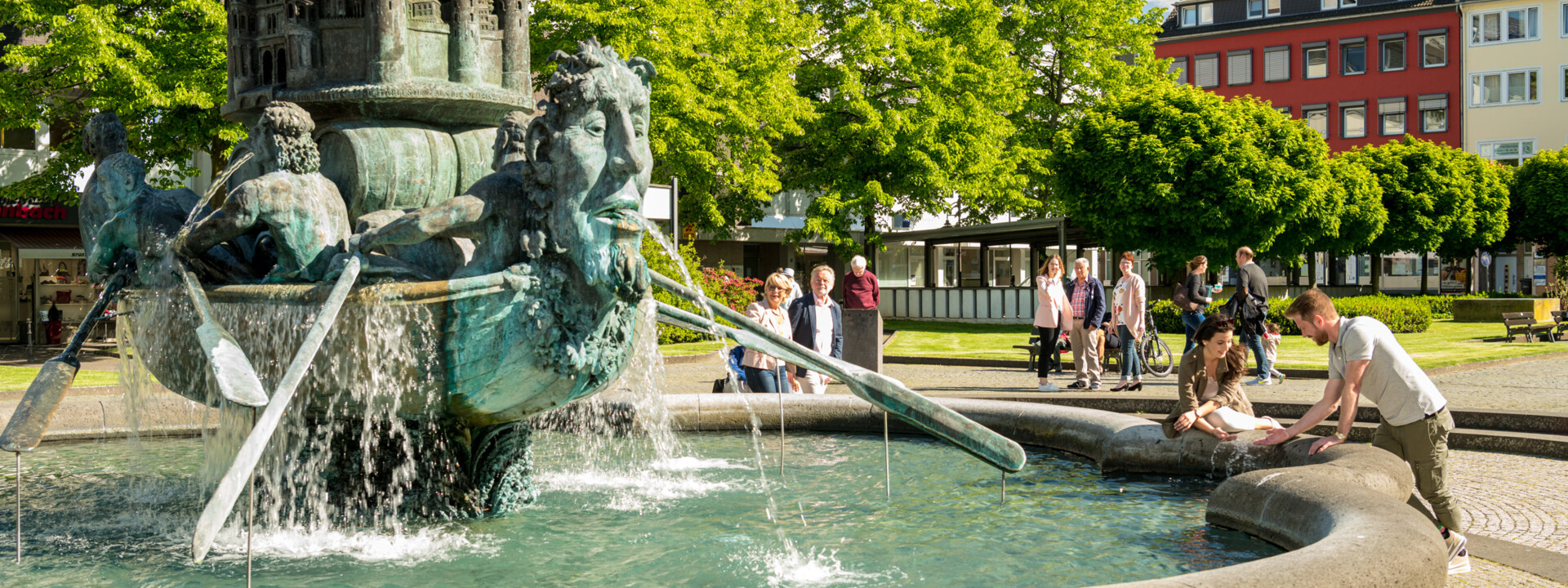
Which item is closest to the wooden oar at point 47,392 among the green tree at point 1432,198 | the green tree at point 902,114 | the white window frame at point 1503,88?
the green tree at point 902,114

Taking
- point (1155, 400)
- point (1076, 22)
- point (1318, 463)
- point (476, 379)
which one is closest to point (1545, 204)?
point (1076, 22)

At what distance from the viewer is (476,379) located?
563 cm

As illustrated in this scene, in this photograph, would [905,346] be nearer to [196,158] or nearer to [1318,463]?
[1318,463]

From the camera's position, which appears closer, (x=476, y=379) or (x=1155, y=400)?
→ (x=476, y=379)

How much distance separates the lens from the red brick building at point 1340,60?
56125mm

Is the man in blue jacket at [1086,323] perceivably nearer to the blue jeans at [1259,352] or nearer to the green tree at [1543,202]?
the blue jeans at [1259,352]

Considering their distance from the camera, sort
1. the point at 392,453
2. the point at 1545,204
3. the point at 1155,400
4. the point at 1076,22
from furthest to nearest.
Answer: the point at 1545,204, the point at 1076,22, the point at 1155,400, the point at 392,453

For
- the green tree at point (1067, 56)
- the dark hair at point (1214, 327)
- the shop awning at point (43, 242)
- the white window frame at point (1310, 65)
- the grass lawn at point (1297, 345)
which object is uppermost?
the white window frame at point (1310, 65)


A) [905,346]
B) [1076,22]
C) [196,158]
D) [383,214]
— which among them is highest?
[1076,22]

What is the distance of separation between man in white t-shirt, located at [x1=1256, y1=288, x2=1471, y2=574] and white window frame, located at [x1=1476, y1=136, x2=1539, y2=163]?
184 ft

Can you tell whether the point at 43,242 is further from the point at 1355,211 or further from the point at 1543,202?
the point at 1543,202

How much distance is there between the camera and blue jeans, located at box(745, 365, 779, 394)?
10.3 meters

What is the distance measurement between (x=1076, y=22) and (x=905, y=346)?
1777cm

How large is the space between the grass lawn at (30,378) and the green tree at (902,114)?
18.4 meters
